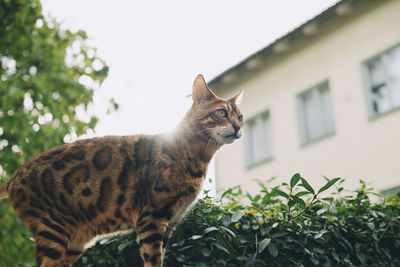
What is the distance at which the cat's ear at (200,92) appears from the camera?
141 inches

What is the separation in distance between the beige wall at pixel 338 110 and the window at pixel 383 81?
158mm

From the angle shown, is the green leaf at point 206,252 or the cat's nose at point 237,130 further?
the cat's nose at point 237,130

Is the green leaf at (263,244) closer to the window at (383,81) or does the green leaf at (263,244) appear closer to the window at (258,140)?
the window at (383,81)

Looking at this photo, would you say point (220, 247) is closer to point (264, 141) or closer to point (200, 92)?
point (200, 92)

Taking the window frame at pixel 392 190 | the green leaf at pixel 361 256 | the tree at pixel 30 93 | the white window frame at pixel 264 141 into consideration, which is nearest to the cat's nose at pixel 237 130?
the green leaf at pixel 361 256

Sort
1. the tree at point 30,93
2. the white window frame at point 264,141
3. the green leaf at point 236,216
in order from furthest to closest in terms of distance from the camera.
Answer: the white window frame at point 264,141 < the tree at point 30,93 < the green leaf at point 236,216

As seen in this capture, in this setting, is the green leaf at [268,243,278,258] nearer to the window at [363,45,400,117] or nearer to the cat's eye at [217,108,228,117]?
the cat's eye at [217,108,228,117]

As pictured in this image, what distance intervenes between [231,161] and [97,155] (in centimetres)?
1012

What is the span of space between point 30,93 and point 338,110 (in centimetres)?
702

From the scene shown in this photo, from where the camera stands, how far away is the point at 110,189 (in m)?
3.21

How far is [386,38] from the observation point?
10.0 metres

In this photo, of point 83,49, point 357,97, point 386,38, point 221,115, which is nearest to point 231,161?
point 357,97

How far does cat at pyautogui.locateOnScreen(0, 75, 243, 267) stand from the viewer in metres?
2.99

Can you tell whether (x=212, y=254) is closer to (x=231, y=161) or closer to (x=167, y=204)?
(x=167, y=204)
